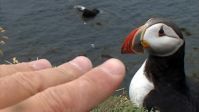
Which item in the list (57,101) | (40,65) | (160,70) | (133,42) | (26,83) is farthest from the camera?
(160,70)

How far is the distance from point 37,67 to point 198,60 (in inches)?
539

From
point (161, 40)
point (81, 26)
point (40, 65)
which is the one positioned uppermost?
point (40, 65)

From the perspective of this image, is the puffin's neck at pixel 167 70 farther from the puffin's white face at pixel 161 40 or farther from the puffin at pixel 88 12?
the puffin at pixel 88 12

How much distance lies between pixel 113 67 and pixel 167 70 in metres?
7.06

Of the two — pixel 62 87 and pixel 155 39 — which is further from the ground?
pixel 62 87

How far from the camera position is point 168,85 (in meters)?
8.40

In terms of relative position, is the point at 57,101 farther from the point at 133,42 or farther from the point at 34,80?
the point at 133,42

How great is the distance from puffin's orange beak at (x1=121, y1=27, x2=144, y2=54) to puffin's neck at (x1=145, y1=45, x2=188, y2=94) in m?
0.50

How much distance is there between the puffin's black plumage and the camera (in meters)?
7.76

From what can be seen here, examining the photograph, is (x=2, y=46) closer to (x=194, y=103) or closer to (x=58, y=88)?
(x=194, y=103)

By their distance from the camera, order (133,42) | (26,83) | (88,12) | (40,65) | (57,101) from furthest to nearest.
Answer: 1. (88,12)
2. (133,42)
3. (40,65)
4. (26,83)
5. (57,101)

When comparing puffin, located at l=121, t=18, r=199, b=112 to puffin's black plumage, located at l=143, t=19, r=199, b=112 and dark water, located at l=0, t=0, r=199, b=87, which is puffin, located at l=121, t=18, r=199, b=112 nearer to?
puffin's black plumage, located at l=143, t=19, r=199, b=112

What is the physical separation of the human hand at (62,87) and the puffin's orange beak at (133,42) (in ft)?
20.3

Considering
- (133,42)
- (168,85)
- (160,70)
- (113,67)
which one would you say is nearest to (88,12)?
(160,70)
